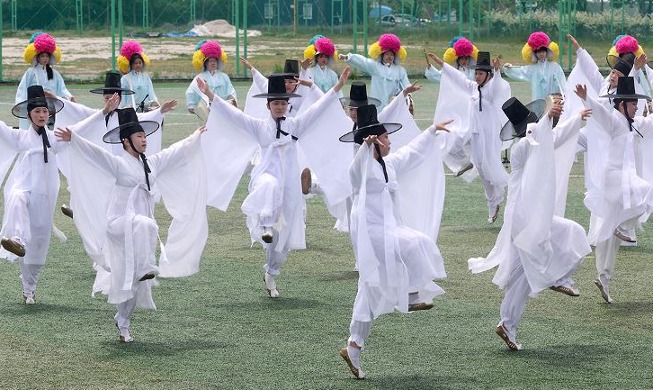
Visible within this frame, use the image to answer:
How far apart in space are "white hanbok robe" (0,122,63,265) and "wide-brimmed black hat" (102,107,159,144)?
146 cm

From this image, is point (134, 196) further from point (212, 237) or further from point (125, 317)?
point (212, 237)

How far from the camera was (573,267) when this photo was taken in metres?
9.70

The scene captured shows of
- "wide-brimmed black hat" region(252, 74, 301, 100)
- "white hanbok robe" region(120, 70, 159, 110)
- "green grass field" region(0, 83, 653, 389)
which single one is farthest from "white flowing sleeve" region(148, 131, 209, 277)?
"white hanbok robe" region(120, 70, 159, 110)

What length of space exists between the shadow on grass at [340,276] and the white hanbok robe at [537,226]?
281cm

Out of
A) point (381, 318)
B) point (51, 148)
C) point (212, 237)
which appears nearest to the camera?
point (381, 318)

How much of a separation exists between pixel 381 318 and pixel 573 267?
1.73 meters

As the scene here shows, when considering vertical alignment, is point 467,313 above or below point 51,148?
below

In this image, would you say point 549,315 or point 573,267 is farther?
point 549,315

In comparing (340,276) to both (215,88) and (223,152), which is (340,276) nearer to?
(223,152)

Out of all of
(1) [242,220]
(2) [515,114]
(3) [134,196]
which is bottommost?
(1) [242,220]

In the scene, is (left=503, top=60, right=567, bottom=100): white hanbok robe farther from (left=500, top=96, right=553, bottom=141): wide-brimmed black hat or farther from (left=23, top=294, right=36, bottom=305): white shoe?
(left=23, top=294, right=36, bottom=305): white shoe

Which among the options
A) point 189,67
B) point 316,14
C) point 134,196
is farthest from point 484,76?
point 316,14

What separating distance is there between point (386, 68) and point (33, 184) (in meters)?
8.24

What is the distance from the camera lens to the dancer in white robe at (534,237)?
9.62 meters
